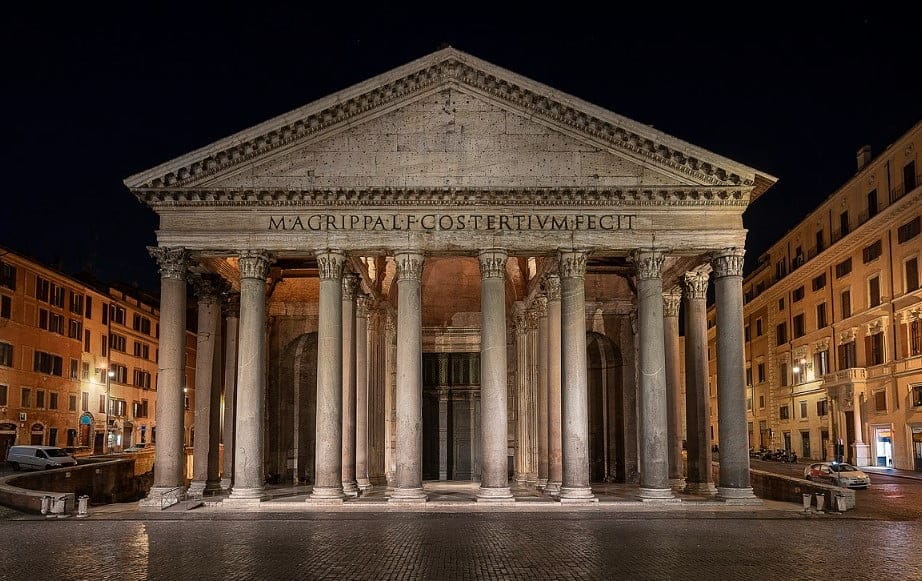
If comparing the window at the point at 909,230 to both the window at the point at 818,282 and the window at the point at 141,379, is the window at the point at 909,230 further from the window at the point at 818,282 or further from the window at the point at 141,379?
the window at the point at 141,379

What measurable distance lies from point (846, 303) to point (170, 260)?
131ft

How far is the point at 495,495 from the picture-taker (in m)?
27.4

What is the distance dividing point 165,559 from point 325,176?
45.3 ft

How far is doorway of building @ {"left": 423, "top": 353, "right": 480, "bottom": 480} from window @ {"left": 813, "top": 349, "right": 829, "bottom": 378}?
26842 millimetres

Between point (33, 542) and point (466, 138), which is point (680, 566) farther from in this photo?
point (466, 138)

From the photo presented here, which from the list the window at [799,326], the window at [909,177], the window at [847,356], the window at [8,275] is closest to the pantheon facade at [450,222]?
the window at [909,177]

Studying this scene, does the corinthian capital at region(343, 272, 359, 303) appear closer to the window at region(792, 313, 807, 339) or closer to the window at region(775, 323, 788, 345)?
the window at region(792, 313, 807, 339)

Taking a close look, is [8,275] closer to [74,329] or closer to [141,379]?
[74,329]

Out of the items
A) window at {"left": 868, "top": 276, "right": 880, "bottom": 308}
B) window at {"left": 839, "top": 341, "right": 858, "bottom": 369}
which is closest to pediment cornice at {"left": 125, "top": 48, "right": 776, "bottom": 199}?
window at {"left": 868, "top": 276, "right": 880, "bottom": 308}

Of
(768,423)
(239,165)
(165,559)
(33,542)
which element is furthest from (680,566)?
(768,423)

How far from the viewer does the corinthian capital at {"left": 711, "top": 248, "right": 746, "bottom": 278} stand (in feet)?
92.2

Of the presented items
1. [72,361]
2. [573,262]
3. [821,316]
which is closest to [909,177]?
[821,316]

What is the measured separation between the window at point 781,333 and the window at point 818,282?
6466 mm

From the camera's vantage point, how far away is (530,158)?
2833 cm
